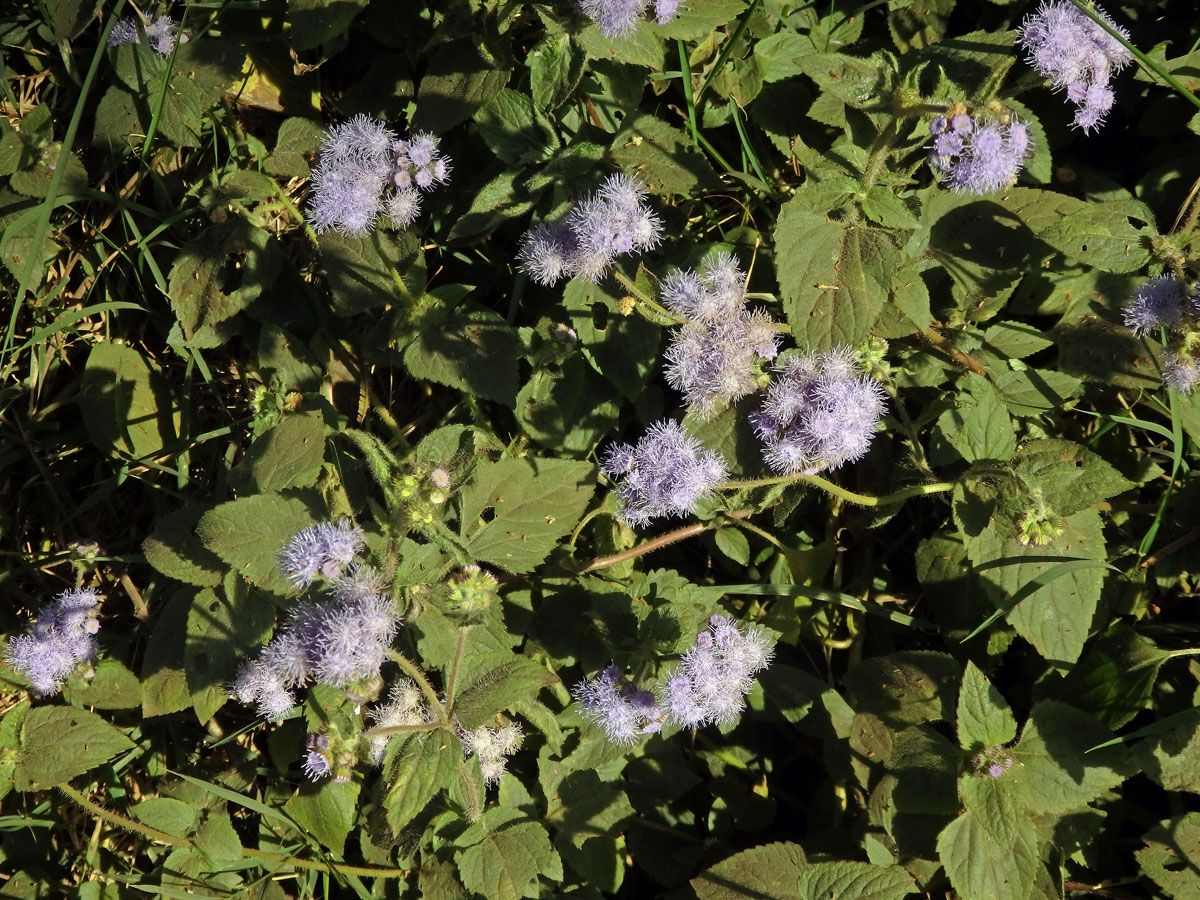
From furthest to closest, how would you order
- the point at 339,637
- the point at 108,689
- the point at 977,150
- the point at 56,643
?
the point at 108,689, the point at 56,643, the point at 339,637, the point at 977,150

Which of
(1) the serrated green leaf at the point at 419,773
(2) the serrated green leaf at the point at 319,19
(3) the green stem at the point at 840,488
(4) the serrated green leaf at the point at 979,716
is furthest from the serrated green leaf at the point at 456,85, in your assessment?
(4) the serrated green leaf at the point at 979,716

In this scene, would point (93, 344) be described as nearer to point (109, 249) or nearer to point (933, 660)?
point (109, 249)


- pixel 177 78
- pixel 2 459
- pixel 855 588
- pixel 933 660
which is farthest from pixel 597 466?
pixel 2 459

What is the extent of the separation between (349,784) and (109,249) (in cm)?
289

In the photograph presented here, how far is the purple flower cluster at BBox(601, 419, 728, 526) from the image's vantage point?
309 centimetres

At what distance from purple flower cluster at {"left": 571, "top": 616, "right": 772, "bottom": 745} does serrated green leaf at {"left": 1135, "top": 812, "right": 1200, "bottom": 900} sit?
166 cm

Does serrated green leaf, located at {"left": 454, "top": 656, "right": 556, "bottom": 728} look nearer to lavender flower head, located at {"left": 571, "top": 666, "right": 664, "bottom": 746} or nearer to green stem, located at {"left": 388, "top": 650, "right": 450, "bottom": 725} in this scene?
green stem, located at {"left": 388, "top": 650, "right": 450, "bottom": 725}

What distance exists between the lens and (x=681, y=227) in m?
3.75

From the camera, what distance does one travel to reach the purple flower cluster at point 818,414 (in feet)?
9.66

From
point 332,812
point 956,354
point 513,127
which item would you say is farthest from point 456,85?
point 332,812

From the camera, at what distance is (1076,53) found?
9.53ft

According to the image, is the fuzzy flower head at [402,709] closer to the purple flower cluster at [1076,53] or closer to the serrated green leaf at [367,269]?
the serrated green leaf at [367,269]

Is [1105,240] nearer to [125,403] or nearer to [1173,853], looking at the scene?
[1173,853]

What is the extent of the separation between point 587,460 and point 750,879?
5.90 ft
